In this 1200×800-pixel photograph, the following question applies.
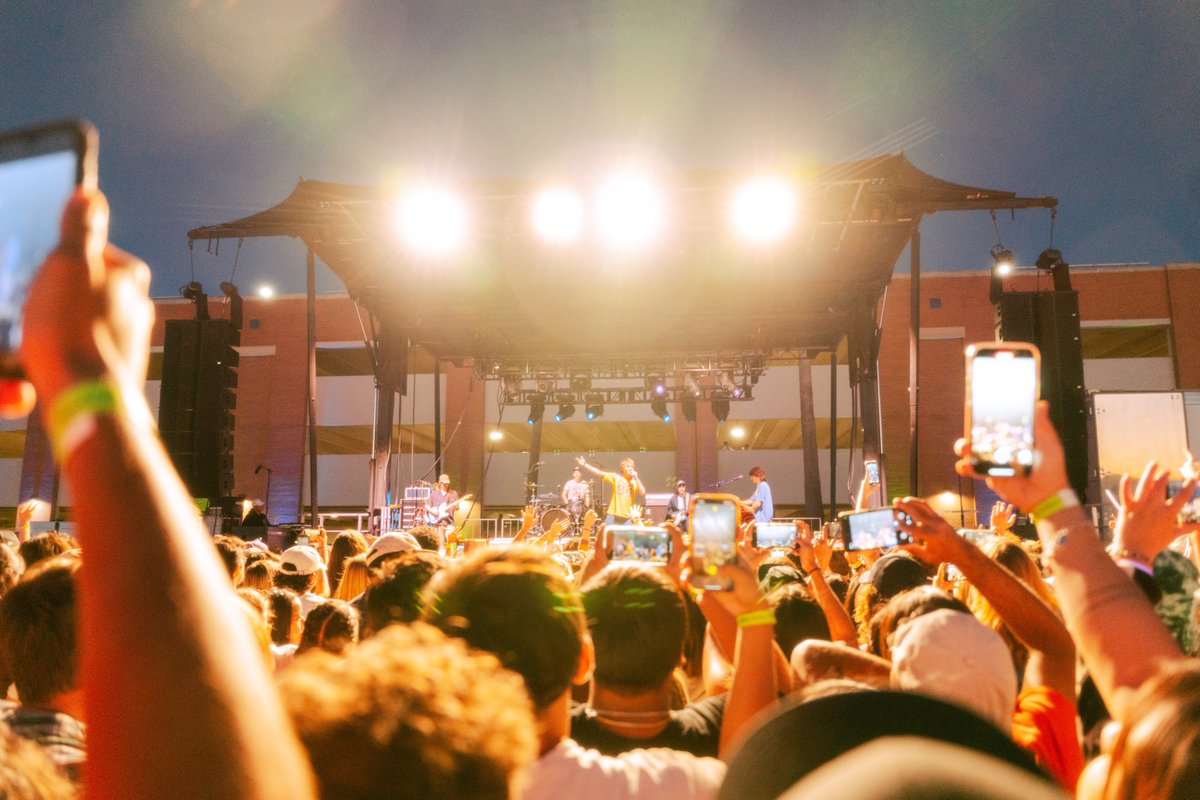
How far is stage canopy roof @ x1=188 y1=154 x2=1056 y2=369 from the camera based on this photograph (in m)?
10.8

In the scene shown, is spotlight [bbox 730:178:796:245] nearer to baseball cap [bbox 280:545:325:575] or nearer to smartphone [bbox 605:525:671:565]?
baseball cap [bbox 280:545:325:575]

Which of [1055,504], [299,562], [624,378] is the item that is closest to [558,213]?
[299,562]

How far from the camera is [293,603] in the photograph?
3.91 meters

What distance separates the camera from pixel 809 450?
65.8 ft

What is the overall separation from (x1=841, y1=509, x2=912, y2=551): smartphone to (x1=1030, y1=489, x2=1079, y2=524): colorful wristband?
195 cm

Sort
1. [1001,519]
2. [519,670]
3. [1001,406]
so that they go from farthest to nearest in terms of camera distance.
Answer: [1001,519] < [1001,406] < [519,670]

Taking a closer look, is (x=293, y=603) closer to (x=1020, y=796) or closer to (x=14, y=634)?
(x=14, y=634)

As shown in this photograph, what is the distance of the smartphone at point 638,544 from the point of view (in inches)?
142

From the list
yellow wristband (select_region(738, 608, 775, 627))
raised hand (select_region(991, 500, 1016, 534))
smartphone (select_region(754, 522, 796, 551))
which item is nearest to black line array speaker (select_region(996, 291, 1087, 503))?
raised hand (select_region(991, 500, 1016, 534))

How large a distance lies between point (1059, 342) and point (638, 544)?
A: 9449mm

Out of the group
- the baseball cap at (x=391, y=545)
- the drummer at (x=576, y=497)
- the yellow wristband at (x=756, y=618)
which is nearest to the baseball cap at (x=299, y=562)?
the baseball cap at (x=391, y=545)

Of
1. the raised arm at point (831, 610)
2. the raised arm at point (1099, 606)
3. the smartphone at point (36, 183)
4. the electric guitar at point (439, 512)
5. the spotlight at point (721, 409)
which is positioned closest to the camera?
the smartphone at point (36, 183)

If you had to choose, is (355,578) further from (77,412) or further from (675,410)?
(675,410)

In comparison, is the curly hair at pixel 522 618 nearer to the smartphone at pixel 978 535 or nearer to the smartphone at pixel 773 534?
the smartphone at pixel 978 535
